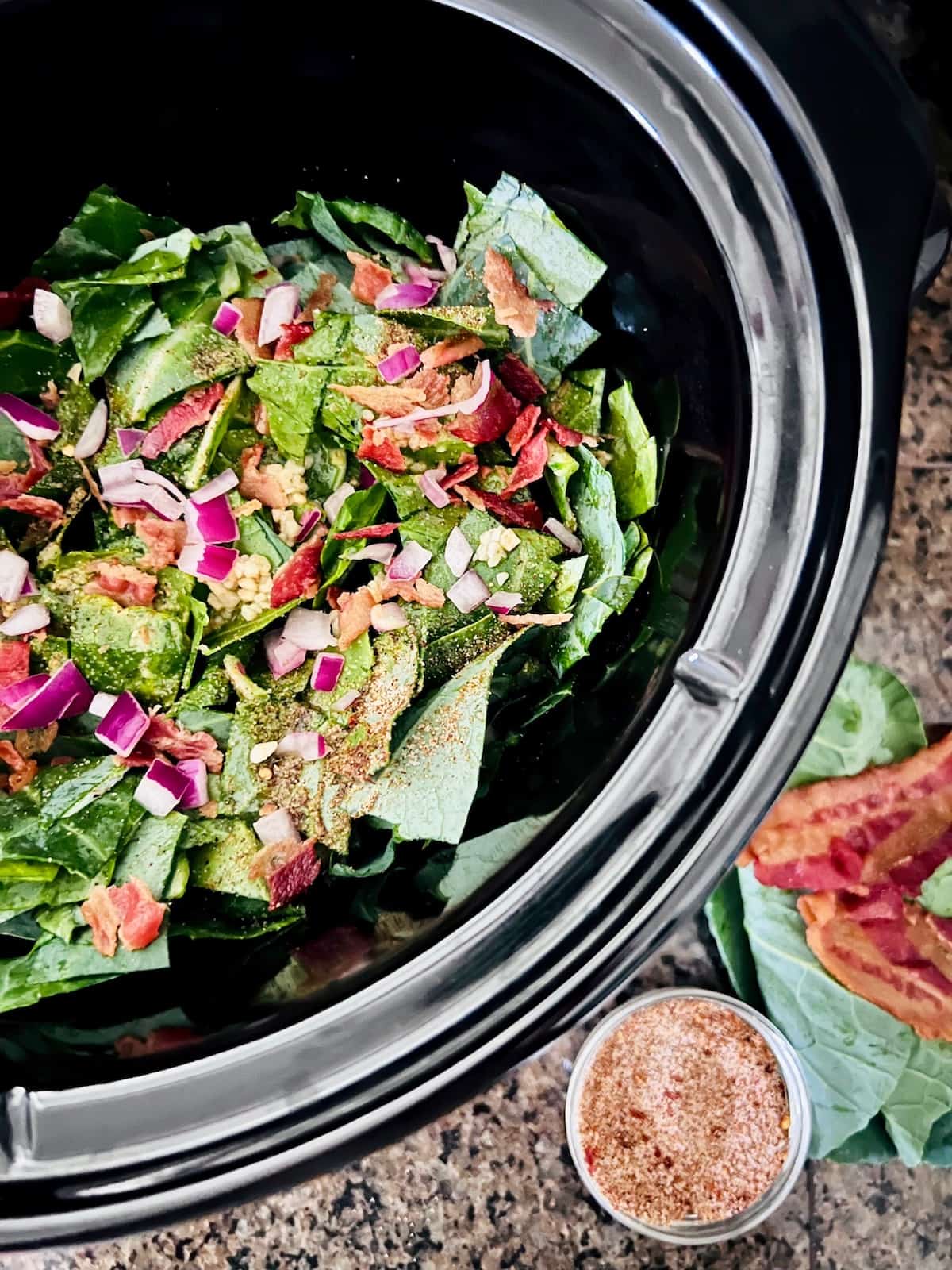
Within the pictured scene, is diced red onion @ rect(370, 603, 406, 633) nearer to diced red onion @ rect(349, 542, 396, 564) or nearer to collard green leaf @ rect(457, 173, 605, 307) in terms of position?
diced red onion @ rect(349, 542, 396, 564)

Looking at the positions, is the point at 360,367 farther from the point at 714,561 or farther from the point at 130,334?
the point at 714,561

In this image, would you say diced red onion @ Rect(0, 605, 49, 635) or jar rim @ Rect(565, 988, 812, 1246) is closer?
diced red onion @ Rect(0, 605, 49, 635)

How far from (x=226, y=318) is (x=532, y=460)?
0.37m

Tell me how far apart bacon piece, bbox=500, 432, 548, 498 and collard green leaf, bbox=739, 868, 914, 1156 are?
62 cm

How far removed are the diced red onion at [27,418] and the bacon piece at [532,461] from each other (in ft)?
1.66

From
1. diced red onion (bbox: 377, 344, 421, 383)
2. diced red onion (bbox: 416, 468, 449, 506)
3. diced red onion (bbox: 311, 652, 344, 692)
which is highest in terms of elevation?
diced red onion (bbox: 377, 344, 421, 383)

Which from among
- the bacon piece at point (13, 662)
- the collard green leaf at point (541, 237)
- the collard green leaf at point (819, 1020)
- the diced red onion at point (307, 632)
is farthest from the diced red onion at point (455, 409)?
the collard green leaf at point (819, 1020)

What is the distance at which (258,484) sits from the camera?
42.6 inches

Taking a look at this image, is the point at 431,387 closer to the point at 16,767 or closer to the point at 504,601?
the point at 504,601

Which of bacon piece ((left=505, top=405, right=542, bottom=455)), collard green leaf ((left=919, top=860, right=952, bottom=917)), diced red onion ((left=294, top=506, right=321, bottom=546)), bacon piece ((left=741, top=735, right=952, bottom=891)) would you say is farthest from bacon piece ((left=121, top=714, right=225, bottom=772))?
collard green leaf ((left=919, top=860, right=952, bottom=917))

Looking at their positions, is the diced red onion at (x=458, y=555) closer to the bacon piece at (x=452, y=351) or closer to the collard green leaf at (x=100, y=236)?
the bacon piece at (x=452, y=351)

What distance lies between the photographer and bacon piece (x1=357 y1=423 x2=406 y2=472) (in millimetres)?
1023

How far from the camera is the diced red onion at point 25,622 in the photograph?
1.04 metres

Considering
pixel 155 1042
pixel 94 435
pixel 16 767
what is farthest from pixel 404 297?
pixel 155 1042
